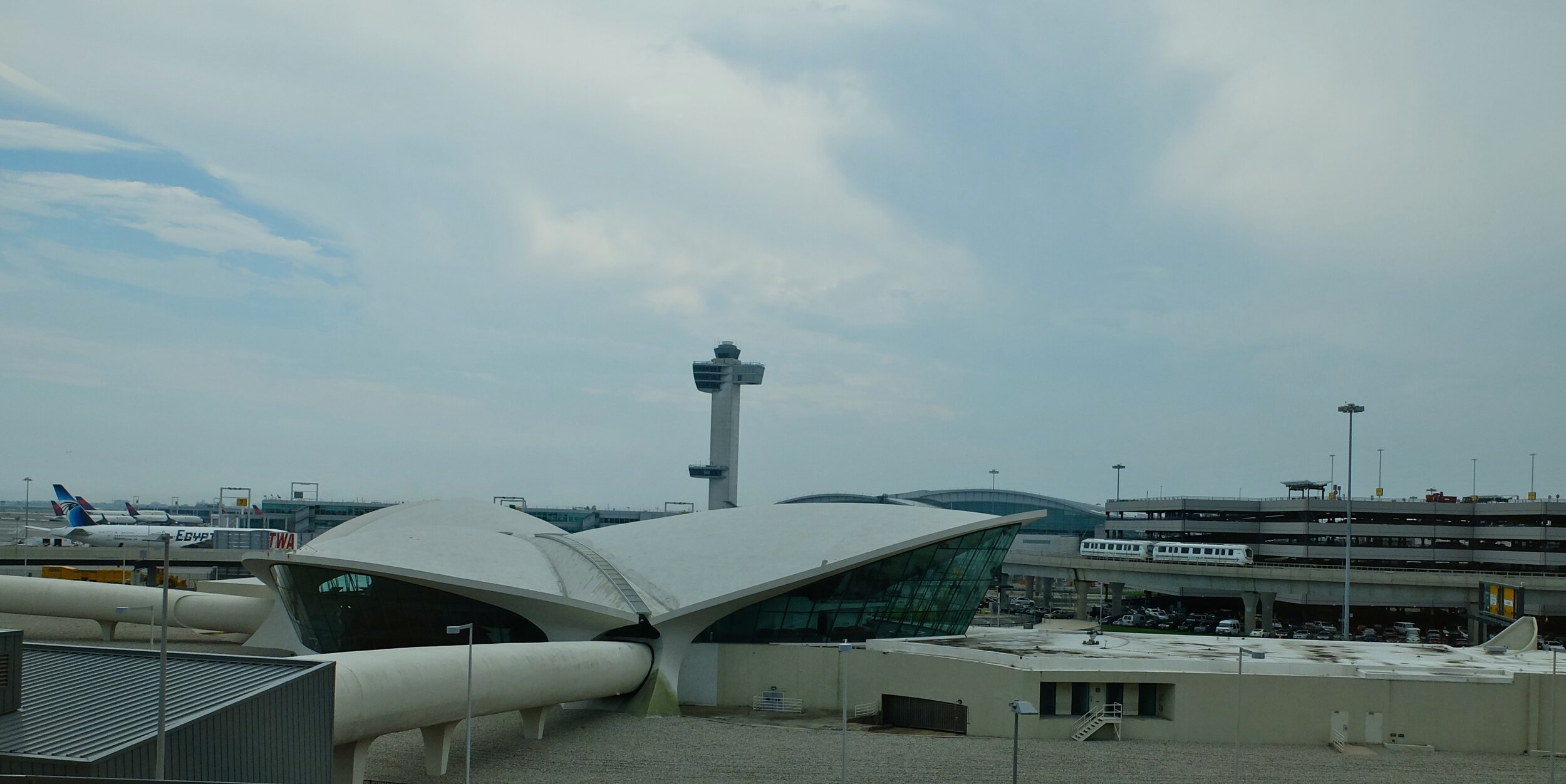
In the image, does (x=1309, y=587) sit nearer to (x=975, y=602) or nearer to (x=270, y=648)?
(x=975, y=602)

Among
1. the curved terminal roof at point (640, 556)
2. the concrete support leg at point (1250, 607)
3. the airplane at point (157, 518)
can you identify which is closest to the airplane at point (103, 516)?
the airplane at point (157, 518)

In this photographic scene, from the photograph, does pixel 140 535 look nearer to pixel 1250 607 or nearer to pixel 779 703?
pixel 779 703

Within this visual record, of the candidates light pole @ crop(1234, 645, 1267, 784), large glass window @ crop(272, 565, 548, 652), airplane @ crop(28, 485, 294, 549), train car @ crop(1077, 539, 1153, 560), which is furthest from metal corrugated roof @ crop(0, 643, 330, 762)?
train car @ crop(1077, 539, 1153, 560)

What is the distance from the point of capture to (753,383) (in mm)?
143625

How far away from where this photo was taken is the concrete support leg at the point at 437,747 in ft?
91.3

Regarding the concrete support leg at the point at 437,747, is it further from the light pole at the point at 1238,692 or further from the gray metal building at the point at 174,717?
the light pole at the point at 1238,692

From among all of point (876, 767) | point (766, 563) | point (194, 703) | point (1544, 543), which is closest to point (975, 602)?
point (766, 563)

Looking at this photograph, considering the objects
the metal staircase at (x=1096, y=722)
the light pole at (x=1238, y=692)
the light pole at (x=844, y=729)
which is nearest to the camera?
the light pole at (x=844, y=729)

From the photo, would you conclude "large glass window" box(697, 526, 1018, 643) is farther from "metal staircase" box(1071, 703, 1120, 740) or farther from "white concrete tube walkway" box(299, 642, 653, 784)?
"metal staircase" box(1071, 703, 1120, 740)

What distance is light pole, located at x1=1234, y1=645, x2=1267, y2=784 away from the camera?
29.5 meters

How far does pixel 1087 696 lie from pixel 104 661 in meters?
27.8

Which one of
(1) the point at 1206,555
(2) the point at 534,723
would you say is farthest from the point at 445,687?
(1) the point at 1206,555

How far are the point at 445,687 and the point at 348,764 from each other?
2782 mm

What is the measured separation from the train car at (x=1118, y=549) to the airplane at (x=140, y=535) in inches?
2616
